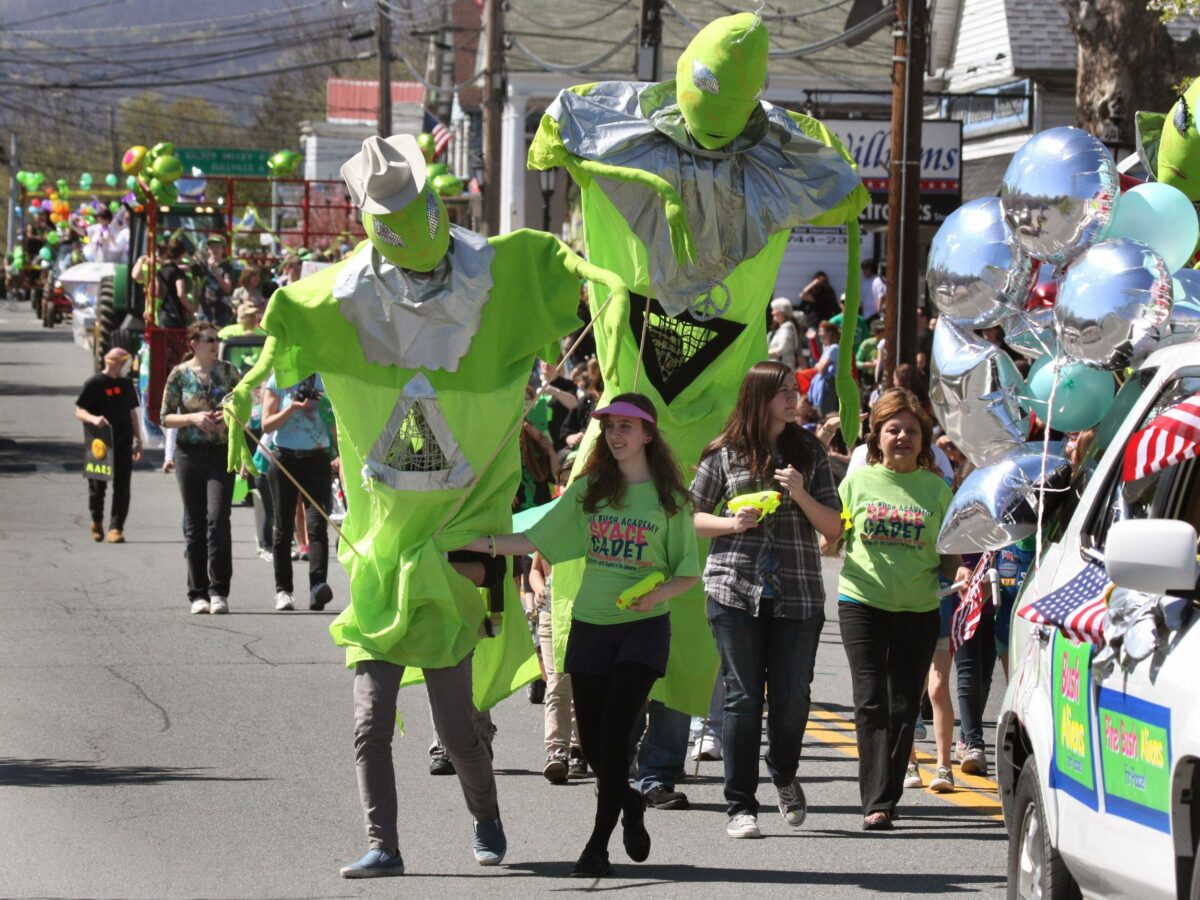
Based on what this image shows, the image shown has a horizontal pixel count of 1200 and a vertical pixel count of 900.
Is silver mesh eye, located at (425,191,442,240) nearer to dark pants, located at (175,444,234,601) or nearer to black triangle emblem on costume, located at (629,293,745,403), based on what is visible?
black triangle emblem on costume, located at (629,293,745,403)

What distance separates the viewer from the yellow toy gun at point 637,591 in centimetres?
685

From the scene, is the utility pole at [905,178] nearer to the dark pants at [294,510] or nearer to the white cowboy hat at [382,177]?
the dark pants at [294,510]

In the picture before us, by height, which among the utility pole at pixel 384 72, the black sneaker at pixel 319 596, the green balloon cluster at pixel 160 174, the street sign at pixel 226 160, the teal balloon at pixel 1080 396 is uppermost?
the utility pole at pixel 384 72

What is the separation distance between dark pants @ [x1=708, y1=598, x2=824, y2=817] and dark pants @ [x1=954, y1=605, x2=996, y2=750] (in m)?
1.47

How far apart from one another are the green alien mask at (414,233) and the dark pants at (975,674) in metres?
3.01

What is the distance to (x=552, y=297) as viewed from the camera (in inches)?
290

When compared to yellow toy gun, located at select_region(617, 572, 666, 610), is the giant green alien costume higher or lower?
higher

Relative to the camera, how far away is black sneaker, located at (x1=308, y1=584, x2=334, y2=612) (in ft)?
43.4

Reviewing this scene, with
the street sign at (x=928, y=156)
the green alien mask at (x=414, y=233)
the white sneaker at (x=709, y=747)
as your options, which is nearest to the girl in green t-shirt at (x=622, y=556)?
the green alien mask at (x=414, y=233)

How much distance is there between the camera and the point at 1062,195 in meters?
6.47

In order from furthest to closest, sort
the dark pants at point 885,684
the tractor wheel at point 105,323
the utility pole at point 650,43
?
the tractor wheel at point 105,323 < the utility pole at point 650,43 < the dark pants at point 885,684

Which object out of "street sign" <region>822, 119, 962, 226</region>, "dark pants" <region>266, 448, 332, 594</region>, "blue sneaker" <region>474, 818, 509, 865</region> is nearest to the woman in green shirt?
"blue sneaker" <region>474, 818, 509, 865</region>

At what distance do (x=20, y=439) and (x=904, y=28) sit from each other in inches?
558

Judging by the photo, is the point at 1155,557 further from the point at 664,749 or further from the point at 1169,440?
A: the point at 664,749
